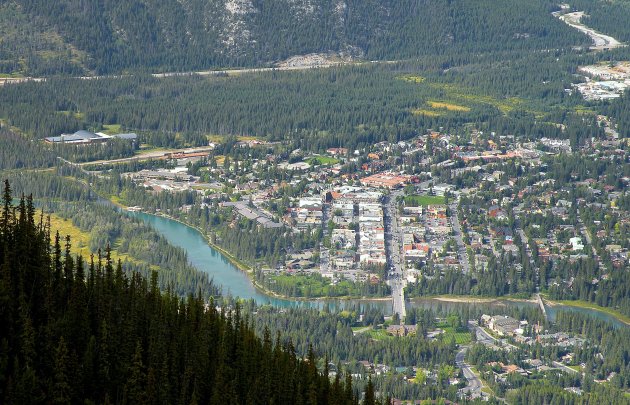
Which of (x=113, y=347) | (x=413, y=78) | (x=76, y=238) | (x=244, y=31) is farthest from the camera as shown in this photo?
(x=244, y=31)

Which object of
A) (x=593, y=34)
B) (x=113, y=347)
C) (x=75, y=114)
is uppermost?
(x=593, y=34)

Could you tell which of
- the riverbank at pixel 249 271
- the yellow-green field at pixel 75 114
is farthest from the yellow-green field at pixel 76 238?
the yellow-green field at pixel 75 114

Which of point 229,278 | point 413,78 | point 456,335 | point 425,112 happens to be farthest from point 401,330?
point 413,78

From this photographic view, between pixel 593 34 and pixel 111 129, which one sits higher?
pixel 593 34

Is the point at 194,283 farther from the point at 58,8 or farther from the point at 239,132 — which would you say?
the point at 58,8

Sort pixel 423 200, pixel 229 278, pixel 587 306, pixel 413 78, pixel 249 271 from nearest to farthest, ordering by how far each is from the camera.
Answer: pixel 587 306 < pixel 229 278 < pixel 249 271 < pixel 423 200 < pixel 413 78

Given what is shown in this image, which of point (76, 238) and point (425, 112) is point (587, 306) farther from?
point (425, 112)

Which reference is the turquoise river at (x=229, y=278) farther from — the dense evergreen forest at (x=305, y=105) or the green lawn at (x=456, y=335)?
the dense evergreen forest at (x=305, y=105)

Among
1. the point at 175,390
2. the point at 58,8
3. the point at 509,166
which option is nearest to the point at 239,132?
the point at 509,166
